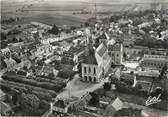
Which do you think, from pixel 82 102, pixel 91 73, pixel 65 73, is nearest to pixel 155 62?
pixel 91 73

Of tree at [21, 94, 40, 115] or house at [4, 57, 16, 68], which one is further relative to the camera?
house at [4, 57, 16, 68]

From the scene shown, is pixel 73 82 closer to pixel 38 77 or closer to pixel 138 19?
pixel 38 77

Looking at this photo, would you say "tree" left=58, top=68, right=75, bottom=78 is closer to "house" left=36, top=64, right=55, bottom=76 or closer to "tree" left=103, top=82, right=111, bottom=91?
"house" left=36, top=64, right=55, bottom=76

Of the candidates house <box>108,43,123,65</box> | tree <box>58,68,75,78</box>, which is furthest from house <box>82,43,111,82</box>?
house <box>108,43,123,65</box>

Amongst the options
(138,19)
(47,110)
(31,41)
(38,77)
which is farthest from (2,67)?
(138,19)

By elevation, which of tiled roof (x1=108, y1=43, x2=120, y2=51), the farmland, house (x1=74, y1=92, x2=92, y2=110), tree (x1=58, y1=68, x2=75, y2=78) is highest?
the farmland
